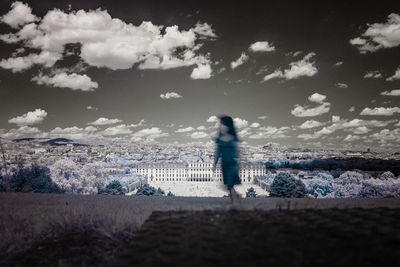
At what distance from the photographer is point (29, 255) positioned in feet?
11.5

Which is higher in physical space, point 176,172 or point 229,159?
point 229,159

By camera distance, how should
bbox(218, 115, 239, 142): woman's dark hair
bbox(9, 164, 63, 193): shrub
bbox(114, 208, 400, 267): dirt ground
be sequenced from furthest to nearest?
bbox(9, 164, 63, 193): shrub
bbox(218, 115, 239, 142): woman's dark hair
bbox(114, 208, 400, 267): dirt ground

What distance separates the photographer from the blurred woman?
275 inches

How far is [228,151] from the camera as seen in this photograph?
23.4 feet

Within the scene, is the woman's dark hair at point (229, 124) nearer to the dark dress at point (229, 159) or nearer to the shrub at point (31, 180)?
the dark dress at point (229, 159)

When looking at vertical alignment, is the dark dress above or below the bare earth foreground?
above

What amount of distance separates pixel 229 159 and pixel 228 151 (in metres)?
0.19

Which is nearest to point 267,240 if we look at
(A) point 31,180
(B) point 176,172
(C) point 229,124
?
(C) point 229,124

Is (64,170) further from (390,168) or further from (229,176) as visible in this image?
(390,168)

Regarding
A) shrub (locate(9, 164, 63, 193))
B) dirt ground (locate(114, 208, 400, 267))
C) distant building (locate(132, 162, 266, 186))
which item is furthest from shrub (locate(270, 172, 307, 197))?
distant building (locate(132, 162, 266, 186))

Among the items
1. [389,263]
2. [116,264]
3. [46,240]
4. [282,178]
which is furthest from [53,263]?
[282,178]

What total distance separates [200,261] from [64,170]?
5200 centimetres

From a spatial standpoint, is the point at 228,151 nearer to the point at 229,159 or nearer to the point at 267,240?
the point at 229,159

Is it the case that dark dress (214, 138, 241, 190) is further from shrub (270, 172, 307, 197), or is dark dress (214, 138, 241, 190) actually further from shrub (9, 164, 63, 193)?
shrub (9, 164, 63, 193)
